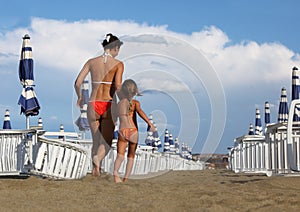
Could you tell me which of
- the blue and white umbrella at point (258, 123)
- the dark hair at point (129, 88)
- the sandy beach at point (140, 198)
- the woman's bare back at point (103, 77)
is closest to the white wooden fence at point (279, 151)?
the sandy beach at point (140, 198)

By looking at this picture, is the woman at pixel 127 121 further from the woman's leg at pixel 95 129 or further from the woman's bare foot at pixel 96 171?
the woman's bare foot at pixel 96 171

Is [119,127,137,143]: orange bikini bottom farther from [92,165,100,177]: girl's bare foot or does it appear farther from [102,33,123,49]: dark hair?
[102,33,123,49]: dark hair

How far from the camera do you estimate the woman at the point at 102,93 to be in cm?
714

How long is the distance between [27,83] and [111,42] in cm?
458

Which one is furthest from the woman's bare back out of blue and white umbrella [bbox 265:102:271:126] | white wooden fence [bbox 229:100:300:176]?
blue and white umbrella [bbox 265:102:271:126]

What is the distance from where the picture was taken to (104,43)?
741cm

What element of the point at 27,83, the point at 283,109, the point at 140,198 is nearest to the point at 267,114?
the point at 283,109

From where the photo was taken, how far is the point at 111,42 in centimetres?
739

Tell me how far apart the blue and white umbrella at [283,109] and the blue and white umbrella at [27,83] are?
847 cm

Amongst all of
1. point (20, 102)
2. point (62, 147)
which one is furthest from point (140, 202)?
point (20, 102)

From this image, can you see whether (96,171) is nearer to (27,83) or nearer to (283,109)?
(27,83)

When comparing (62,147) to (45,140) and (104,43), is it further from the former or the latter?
(104,43)

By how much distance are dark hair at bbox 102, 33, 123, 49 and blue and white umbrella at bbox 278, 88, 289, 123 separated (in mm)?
10754

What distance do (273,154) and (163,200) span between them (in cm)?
546
